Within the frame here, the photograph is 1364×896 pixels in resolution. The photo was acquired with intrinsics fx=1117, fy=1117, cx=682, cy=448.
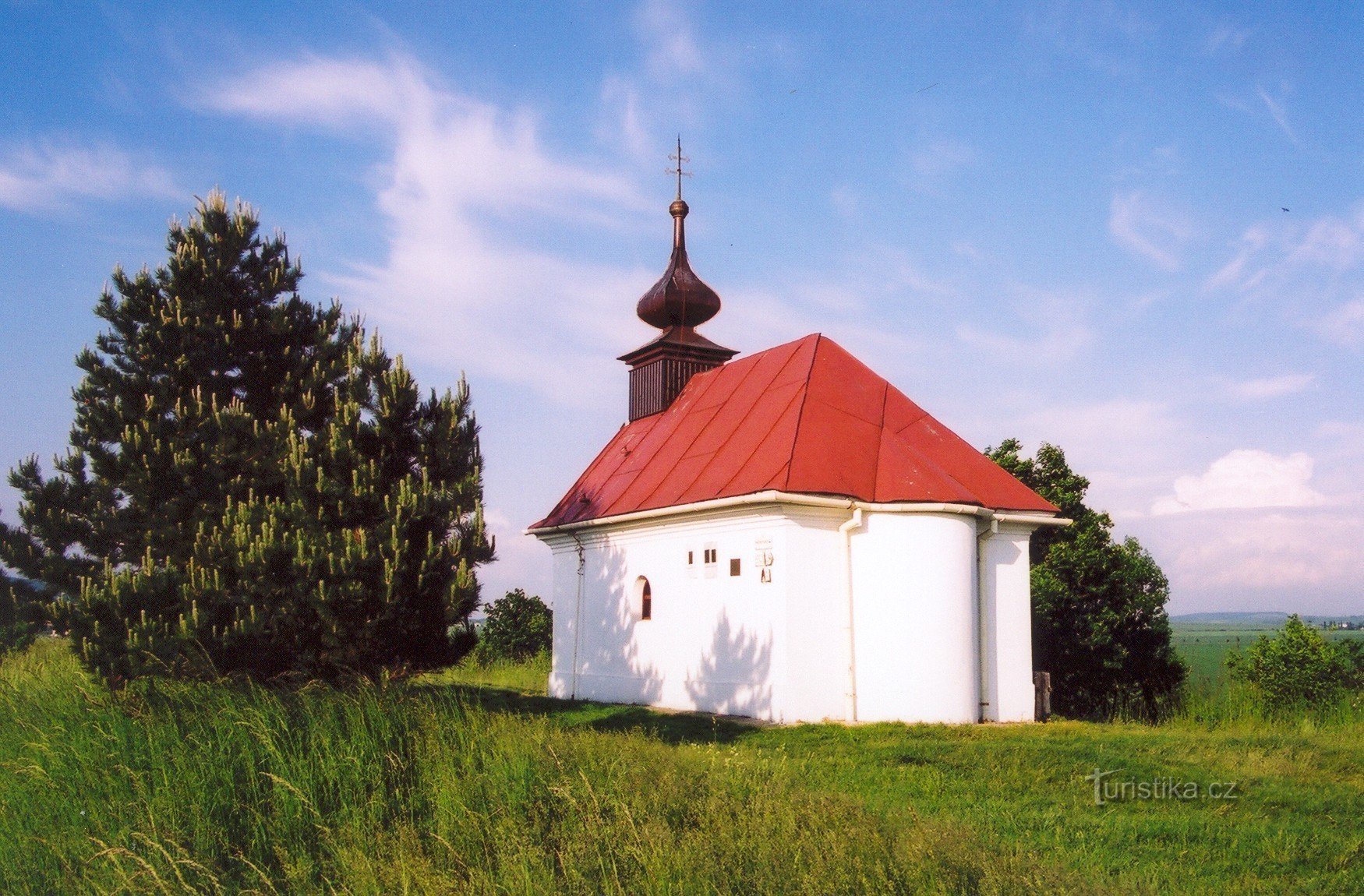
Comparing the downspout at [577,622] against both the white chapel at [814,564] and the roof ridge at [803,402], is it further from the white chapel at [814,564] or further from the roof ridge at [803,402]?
the roof ridge at [803,402]

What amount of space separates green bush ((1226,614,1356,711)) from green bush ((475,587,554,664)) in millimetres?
18897

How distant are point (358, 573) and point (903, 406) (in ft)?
36.2

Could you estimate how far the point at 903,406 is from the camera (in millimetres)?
19141

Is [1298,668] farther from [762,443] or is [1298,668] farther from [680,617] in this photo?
[680,617]

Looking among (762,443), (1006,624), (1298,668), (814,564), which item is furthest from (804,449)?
(1298,668)

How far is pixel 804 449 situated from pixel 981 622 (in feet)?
12.3

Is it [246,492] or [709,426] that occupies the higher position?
[709,426]

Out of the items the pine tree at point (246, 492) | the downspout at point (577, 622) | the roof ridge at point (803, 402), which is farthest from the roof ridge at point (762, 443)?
the pine tree at point (246, 492)

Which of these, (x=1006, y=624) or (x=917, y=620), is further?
(x=1006, y=624)

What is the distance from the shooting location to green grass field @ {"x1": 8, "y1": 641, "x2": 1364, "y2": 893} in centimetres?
604

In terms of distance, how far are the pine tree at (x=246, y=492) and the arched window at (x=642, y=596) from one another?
291 inches

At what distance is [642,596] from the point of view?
1936 centimetres

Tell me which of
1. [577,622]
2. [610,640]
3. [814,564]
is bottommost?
[610,640]

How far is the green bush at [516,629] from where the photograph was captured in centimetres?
3192
